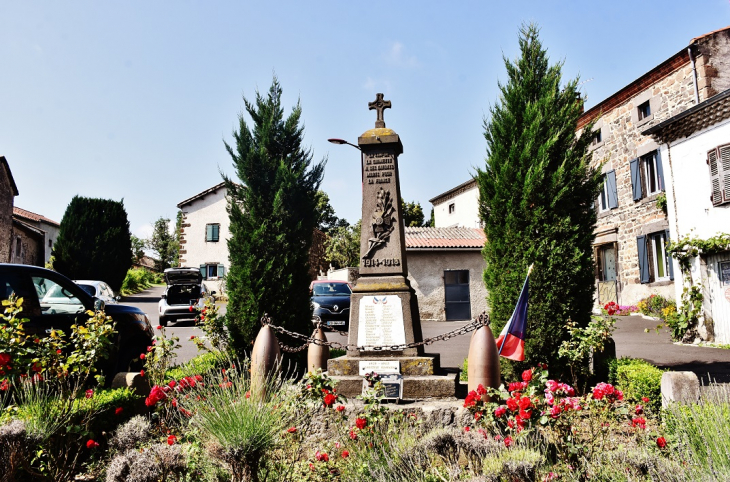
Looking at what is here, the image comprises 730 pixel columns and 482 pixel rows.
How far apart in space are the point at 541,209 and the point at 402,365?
3.03 metres

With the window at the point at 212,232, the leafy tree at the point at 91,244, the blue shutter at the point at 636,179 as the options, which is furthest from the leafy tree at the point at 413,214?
the blue shutter at the point at 636,179

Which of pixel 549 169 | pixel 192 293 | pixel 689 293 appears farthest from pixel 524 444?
pixel 192 293

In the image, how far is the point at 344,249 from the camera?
1299 inches

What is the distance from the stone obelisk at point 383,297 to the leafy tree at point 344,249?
2477cm

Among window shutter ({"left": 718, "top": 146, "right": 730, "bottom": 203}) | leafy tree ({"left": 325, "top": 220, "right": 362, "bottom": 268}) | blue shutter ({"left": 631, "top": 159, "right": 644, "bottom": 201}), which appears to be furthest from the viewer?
leafy tree ({"left": 325, "top": 220, "right": 362, "bottom": 268})

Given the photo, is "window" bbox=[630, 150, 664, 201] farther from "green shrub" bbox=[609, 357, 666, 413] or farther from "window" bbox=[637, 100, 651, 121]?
"green shrub" bbox=[609, 357, 666, 413]

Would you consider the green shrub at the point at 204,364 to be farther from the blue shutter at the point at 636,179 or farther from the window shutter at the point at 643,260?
the blue shutter at the point at 636,179

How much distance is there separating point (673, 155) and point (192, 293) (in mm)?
14949

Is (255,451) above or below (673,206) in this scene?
below

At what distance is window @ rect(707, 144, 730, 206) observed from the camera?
1142 centimetres

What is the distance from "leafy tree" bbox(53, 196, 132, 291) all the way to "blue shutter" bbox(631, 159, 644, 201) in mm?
27409

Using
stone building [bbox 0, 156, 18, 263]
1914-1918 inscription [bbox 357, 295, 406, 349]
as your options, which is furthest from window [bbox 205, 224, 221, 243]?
1914-1918 inscription [bbox 357, 295, 406, 349]

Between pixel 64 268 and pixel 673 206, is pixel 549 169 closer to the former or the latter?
pixel 673 206

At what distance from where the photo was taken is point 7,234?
2694cm
